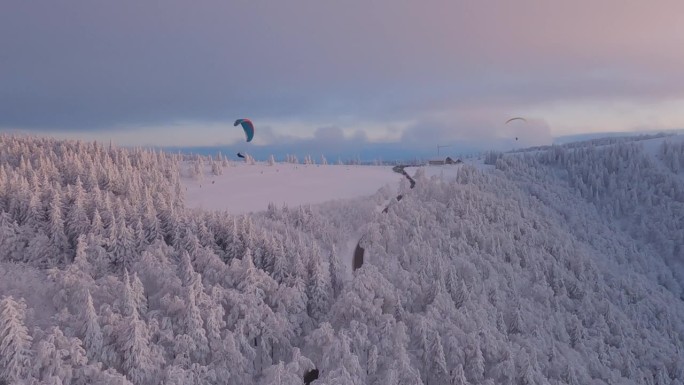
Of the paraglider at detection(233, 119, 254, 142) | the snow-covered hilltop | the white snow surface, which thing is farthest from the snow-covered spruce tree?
the paraglider at detection(233, 119, 254, 142)

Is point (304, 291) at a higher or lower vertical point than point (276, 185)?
lower

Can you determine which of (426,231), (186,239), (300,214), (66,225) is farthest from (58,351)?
(426,231)

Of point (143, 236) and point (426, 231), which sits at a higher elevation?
point (143, 236)

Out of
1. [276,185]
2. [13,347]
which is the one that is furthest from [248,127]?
[13,347]

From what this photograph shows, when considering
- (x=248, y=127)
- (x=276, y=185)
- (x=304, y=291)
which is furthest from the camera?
(x=276, y=185)

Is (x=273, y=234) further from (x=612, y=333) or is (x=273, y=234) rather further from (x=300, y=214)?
(x=612, y=333)

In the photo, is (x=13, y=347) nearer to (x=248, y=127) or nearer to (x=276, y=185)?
(x=276, y=185)
